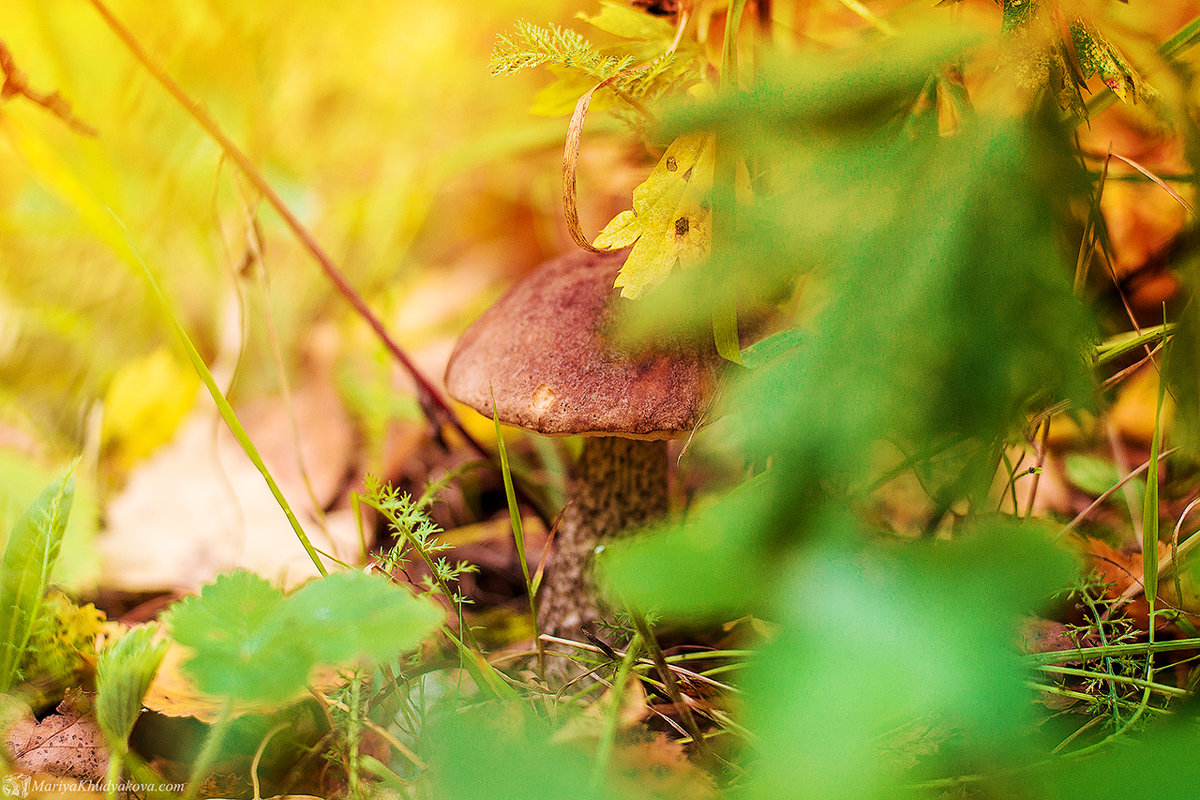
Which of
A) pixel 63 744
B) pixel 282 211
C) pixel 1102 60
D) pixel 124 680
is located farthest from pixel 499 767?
pixel 282 211

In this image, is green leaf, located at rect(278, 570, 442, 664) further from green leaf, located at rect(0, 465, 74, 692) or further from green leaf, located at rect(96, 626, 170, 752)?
green leaf, located at rect(0, 465, 74, 692)

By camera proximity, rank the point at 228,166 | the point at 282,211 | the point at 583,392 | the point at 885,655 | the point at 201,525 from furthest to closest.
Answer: the point at 228,166 → the point at 201,525 → the point at 282,211 → the point at 583,392 → the point at 885,655

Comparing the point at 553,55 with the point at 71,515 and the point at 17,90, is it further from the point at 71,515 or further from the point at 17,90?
the point at 71,515

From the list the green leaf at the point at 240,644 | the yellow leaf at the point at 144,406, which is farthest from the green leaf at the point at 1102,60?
the yellow leaf at the point at 144,406

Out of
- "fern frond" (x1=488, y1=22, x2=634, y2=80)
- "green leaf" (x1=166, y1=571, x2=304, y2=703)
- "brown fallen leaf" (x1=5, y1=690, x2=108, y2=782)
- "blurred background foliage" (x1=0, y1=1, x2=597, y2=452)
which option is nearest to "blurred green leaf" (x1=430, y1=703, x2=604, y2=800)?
"green leaf" (x1=166, y1=571, x2=304, y2=703)

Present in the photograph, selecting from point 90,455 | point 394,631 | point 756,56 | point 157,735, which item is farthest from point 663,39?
point 90,455
